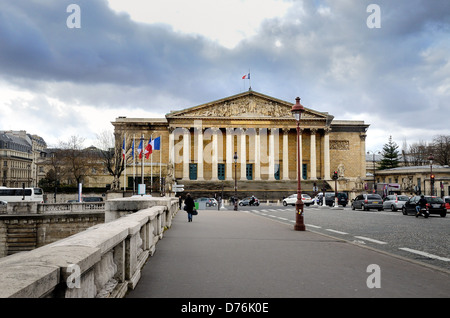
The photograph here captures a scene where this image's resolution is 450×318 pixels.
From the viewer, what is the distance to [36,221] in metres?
32.9

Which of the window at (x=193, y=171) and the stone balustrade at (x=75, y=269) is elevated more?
the window at (x=193, y=171)

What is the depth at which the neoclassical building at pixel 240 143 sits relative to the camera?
6781 centimetres

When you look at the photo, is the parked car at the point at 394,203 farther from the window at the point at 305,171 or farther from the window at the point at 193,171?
the window at the point at 193,171

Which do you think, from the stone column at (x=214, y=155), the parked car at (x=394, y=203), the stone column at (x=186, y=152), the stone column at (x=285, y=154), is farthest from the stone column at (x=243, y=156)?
the parked car at (x=394, y=203)

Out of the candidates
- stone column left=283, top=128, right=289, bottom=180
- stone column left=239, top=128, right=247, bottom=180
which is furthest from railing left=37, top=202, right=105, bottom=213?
stone column left=283, top=128, right=289, bottom=180

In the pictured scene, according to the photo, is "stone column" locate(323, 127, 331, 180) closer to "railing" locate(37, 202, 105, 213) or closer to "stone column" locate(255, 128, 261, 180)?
"stone column" locate(255, 128, 261, 180)

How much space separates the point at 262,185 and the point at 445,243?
168ft

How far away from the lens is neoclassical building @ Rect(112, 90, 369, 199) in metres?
67.8

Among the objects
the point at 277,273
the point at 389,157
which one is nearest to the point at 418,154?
the point at 389,157

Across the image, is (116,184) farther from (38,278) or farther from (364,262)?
(38,278)

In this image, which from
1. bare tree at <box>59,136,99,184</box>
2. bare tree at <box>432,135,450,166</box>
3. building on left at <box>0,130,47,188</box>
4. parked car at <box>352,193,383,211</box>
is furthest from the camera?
building on left at <box>0,130,47,188</box>

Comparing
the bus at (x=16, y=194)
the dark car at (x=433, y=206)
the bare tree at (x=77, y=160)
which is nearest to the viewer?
the dark car at (x=433, y=206)

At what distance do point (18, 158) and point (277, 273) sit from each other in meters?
107
